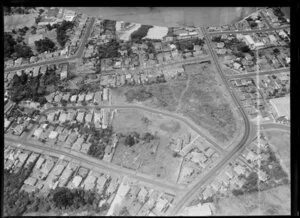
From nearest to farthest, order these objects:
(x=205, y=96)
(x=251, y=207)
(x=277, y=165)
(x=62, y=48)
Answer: (x=251, y=207) < (x=277, y=165) < (x=205, y=96) < (x=62, y=48)

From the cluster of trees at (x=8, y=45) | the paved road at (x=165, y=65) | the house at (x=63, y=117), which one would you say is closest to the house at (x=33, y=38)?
the cluster of trees at (x=8, y=45)

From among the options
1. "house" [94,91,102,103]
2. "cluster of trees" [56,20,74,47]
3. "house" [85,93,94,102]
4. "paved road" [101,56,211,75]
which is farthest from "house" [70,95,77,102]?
"cluster of trees" [56,20,74,47]

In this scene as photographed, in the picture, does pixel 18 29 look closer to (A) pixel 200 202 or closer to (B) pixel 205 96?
(B) pixel 205 96

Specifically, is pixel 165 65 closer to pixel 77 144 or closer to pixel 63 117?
pixel 63 117

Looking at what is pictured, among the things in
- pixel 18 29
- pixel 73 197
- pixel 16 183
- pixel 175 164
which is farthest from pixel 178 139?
pixel 18 29

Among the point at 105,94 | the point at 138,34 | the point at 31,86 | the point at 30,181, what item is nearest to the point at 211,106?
the point at 105,94

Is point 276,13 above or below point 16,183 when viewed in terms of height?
above
